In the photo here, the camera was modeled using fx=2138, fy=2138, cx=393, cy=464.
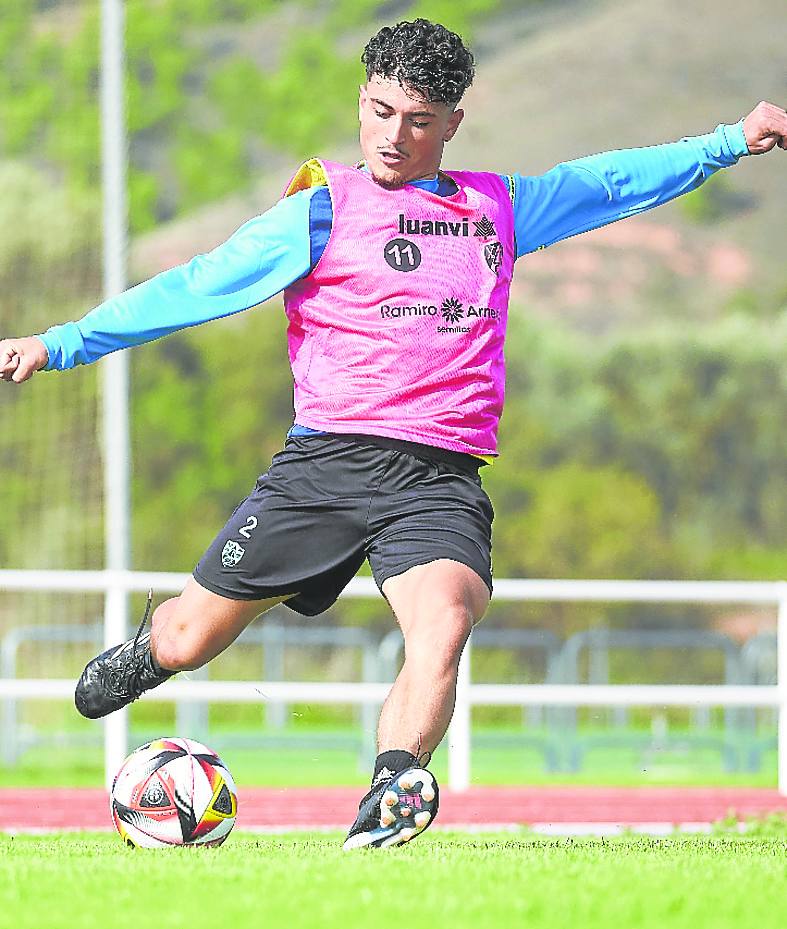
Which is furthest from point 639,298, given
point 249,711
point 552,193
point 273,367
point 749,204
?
point 552,193

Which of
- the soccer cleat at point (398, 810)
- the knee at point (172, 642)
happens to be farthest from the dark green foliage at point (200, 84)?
the soccer cleat at point (398, 810)

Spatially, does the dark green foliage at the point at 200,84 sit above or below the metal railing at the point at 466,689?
above

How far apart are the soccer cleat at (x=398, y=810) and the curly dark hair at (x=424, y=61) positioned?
188 cm

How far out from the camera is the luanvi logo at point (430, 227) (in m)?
5.90

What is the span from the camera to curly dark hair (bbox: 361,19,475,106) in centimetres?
587

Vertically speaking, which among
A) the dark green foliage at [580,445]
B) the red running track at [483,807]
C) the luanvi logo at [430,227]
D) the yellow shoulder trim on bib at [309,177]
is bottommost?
the red running track at [483,807]

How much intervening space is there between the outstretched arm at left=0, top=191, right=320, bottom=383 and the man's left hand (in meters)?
1.38

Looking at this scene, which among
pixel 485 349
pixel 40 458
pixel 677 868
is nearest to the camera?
pixel 677 868

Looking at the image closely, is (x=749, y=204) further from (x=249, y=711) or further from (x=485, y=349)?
(x=485, y=349)

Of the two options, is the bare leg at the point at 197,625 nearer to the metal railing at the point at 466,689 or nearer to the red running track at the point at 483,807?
the red running track at the point at 483,807

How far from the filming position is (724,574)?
4419 cm

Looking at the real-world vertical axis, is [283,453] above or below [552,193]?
below

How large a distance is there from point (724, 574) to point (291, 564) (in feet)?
128

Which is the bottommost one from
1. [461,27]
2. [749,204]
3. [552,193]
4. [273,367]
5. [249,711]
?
[249,711]
